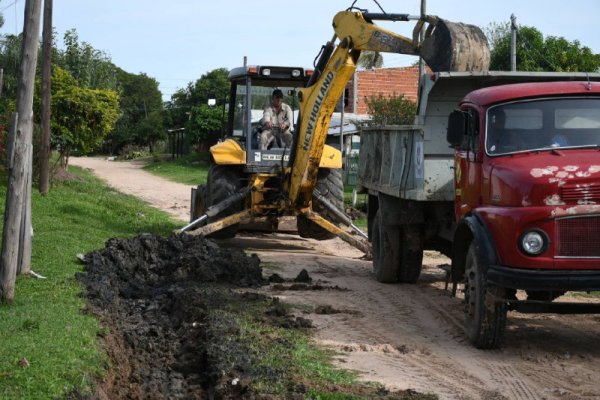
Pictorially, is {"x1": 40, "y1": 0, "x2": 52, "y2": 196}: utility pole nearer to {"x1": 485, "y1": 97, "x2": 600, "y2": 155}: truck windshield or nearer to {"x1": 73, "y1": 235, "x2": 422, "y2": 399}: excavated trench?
{"x1": 73, "y1": 235, "x2": 422, "y2": 399}: excavated trench

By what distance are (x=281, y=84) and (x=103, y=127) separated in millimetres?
16122

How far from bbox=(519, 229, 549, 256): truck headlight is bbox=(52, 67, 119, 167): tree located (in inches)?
989

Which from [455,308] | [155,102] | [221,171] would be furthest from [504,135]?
[155,102]

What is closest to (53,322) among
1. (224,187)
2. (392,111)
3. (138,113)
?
(224,187)

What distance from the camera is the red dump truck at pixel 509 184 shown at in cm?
879

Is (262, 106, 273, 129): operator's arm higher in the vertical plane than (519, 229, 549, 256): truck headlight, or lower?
higher

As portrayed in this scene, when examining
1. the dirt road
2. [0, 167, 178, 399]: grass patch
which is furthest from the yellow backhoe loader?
[0, 167, 178, 399]: grass patch

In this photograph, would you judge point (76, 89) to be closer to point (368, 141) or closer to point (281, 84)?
Result: point (281, 84)

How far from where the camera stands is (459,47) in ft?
40.0

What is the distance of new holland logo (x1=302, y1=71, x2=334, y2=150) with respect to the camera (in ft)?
49.1

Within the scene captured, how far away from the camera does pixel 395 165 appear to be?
13.5m

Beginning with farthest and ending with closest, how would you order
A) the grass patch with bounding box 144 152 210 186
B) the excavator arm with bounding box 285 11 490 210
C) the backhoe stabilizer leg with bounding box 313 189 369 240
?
the grass patch with bounding box 144 152 210 186 → the backhoe stabilizer leg with bounding box 313 189 369 240 → the excavator arm with bounding box 285 11 490 210

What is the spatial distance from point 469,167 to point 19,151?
4897mm

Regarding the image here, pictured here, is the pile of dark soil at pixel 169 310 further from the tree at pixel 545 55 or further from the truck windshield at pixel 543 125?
the tree at pixel 545 55
